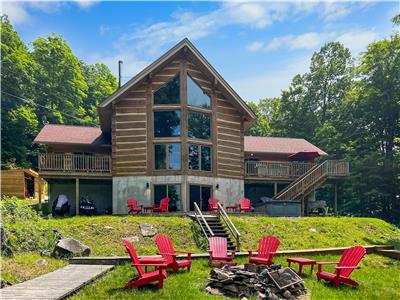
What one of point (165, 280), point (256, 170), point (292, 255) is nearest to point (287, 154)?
point (256, 170)

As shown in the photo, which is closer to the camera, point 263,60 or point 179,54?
point 263,60

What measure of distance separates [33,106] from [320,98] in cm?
3885

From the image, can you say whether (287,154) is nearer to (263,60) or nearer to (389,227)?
(389,227)

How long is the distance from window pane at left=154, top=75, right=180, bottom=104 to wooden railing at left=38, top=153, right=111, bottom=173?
16.1 ft

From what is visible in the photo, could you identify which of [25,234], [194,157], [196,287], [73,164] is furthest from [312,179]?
[25,234]

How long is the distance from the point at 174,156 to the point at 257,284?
14843 mm

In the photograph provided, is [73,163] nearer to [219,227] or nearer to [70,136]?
[70,136]

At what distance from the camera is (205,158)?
2495 cm

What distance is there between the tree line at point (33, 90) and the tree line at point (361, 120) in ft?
103

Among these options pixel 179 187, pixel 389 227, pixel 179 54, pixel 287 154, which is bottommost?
pixel 389 227

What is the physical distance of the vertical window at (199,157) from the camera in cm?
2430

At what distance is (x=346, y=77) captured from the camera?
50.6m

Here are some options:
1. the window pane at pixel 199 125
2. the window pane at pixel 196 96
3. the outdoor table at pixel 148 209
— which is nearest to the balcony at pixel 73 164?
the outdoor table at pixel 148 209

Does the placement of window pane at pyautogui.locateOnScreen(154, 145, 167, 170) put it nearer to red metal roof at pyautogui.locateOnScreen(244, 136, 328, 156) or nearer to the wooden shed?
red metal roof at pyautogui.locateOnScreen(244, 136, 328, 156)
